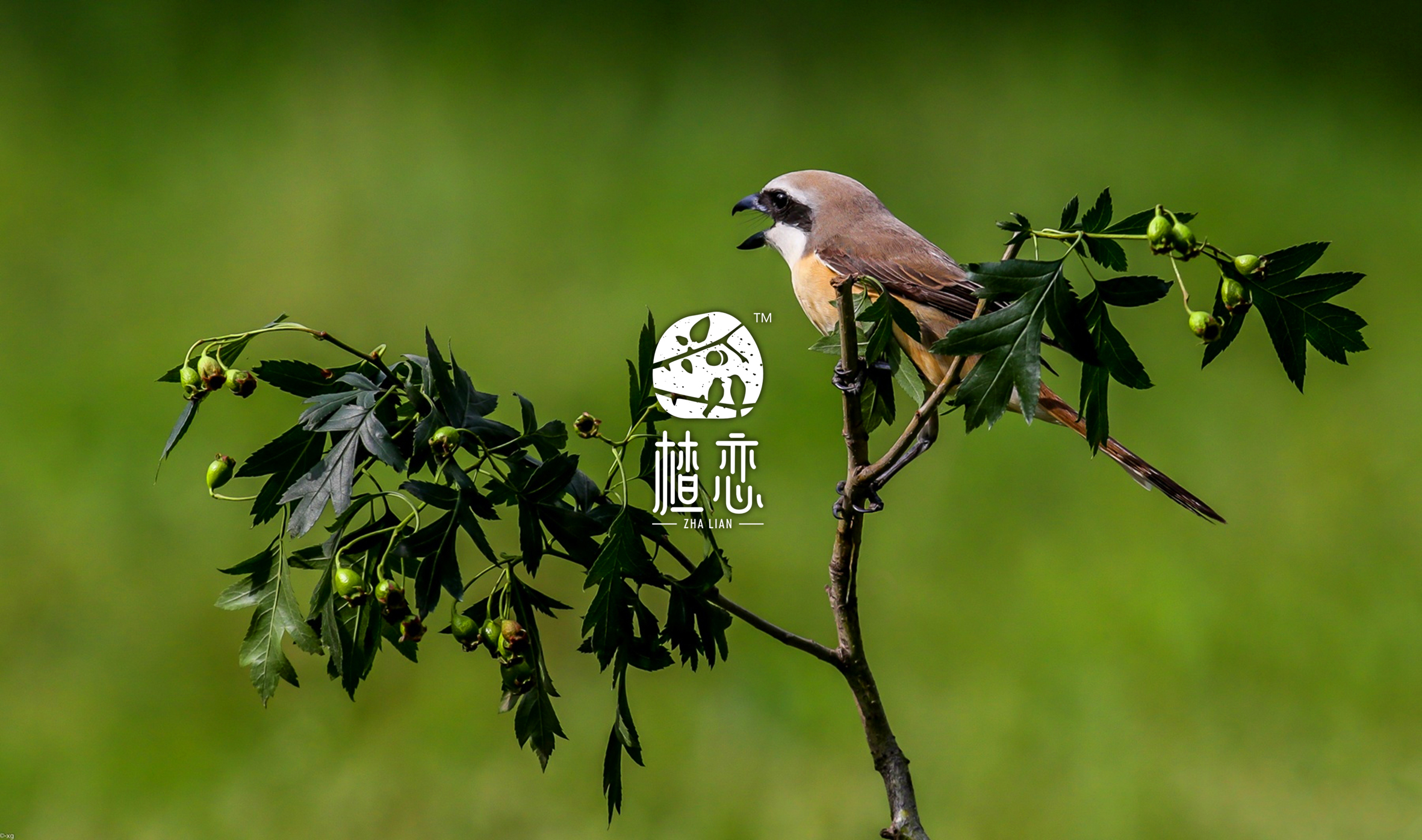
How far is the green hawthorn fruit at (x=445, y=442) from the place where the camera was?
631mm

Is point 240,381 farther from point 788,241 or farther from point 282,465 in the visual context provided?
point 788,241

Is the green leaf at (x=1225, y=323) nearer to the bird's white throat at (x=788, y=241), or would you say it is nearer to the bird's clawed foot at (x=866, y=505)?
the bird's clawed foot at (x=866, y=505)

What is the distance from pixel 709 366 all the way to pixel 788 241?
235 millimetres

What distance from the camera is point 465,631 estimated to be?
68 cm

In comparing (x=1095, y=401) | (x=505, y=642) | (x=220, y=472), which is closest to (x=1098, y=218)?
(x=1095, y=401)

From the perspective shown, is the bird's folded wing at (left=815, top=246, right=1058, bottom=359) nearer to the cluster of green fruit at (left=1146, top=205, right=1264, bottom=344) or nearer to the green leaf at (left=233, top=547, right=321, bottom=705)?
the cluster of green fruit at (left=1146, top=205, right=1264, bottom=344)

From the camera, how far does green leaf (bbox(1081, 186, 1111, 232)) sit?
1.90 feet

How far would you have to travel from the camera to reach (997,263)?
568 millimetres

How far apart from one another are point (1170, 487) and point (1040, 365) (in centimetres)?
33

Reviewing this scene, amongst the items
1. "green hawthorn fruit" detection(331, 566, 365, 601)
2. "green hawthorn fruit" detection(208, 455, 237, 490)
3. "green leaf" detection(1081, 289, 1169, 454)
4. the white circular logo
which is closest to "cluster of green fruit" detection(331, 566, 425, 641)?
"green hawthorn fruit" detection(331, 566, 365, 601)

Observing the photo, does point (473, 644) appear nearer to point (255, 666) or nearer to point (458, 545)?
point (255, 666)

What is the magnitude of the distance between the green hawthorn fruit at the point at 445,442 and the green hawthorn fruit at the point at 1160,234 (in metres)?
0.43

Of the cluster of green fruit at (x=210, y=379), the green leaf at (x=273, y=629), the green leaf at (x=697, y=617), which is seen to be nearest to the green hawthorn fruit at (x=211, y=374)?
the cluster of green fruit at (x=210, y=379)

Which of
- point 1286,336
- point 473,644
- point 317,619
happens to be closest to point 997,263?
point 1286,336
